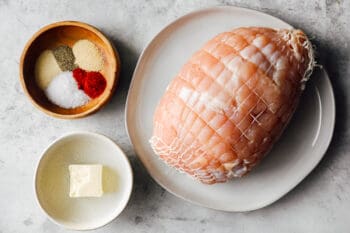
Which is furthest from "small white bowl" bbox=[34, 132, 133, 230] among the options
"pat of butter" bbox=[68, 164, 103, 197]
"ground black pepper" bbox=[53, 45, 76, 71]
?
"ground black pepper" bbox=[53, 45, 76, 71]

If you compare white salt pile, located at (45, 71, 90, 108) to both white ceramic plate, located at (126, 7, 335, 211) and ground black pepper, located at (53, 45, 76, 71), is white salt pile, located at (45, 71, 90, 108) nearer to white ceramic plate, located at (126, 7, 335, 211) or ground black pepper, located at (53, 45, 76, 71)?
ground black pepper, located at (53, 45, 76, 71)

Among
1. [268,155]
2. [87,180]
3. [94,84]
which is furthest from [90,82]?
[268,155]

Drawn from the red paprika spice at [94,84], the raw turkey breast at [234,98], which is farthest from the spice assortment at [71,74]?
the raw turkey breast at [234,98]

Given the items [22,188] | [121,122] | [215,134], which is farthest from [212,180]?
[22,188]

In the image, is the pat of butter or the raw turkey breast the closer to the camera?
the raw turkey breast

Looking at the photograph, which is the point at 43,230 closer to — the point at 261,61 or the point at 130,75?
the point at 130,75

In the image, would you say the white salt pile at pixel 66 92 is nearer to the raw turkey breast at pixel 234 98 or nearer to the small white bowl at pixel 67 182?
the small white bowl at pixel 67 182

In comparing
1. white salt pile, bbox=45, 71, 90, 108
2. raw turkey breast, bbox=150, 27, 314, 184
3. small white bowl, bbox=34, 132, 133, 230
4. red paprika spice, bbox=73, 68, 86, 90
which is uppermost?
raw turkey breast, bbox=150, 27, 314, 184
